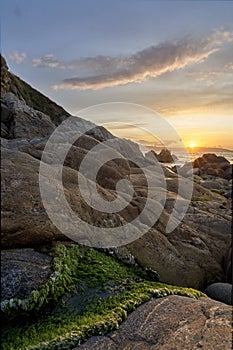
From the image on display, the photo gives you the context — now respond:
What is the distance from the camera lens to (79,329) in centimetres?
671

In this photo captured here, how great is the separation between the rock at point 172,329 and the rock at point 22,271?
1951 mm

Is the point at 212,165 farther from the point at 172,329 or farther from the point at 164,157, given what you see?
the point at 172,329

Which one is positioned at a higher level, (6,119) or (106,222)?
(6,119)

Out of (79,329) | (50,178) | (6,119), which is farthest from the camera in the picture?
(6,119)

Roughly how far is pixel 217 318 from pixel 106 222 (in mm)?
4690

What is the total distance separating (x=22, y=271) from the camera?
7648mm

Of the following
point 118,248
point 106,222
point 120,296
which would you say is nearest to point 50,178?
point 106,222

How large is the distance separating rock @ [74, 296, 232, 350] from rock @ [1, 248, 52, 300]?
1951 mm

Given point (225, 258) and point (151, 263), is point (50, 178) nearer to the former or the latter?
point (151, 263)

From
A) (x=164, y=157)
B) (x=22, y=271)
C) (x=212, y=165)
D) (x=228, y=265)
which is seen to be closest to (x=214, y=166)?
(x=212, y=165)

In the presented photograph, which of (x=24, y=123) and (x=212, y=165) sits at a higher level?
(x=24, y=123)

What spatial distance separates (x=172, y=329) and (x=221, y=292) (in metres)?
4.87

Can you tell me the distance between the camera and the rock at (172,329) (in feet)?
20.7

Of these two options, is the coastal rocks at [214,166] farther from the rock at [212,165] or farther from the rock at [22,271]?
the rock at [22,271]
